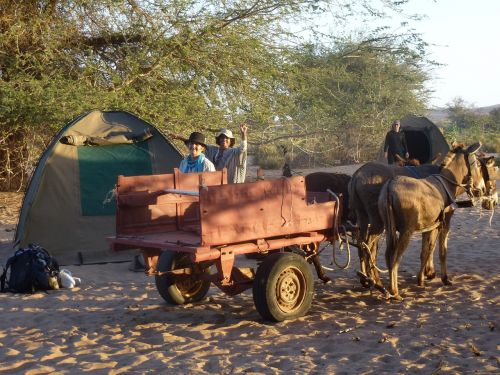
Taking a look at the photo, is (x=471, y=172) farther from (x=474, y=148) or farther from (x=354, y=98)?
(x=354, y=98)

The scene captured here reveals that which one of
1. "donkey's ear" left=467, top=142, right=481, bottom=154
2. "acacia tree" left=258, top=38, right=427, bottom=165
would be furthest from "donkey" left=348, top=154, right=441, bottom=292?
"acacia tree" left=258, top=38, right=427, bottom=165

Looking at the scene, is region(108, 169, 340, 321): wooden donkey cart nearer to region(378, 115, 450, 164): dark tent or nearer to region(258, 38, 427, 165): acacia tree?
region(378, 115, 450, 164): dark tent

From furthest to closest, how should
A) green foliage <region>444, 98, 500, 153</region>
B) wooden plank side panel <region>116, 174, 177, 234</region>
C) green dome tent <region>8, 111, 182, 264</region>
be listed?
green foliage <region>444, 98, 500, 153</region> < green dome tent <region>8, 111, 182, 264</region> < wooden plank side panel <region>116, 174, 177, 234</region>

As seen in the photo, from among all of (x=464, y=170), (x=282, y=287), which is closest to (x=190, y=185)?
(x=282, y=287)

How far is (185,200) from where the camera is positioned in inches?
293

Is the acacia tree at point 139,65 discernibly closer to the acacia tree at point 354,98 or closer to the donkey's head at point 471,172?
the acacia tree at point 354,98

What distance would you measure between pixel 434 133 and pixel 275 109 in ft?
13.1

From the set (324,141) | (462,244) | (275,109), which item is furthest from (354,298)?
(324,141)

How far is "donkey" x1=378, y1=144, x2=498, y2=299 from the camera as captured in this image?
7.47 meters

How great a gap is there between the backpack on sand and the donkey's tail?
3976mm

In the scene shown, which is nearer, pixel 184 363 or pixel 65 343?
pixel 184 363

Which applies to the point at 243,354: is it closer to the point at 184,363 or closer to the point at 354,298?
the point at 184,363

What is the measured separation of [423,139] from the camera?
14.5 meters

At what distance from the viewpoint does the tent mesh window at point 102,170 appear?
1055 cm
